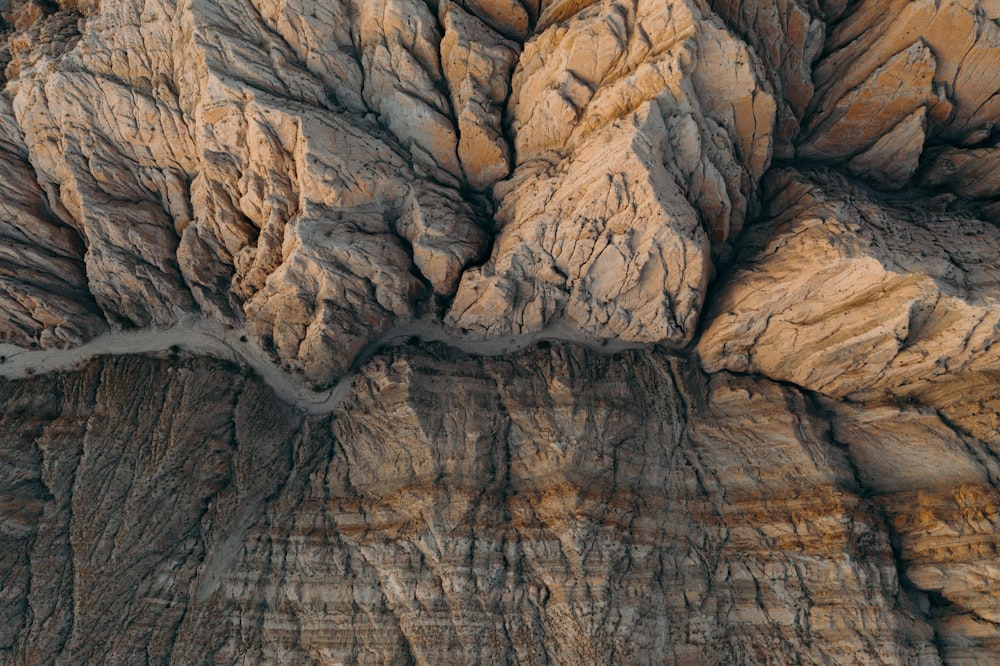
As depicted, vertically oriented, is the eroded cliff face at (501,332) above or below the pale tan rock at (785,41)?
below

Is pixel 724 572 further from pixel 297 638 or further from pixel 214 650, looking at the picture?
pixel 214 650

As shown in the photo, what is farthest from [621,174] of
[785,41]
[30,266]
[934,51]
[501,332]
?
[30,266]

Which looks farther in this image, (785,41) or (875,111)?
(875,111)

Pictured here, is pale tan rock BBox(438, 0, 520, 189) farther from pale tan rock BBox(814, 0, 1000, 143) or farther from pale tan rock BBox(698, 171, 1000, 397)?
pale tan rock BBox(814, 0, 1000, 143)

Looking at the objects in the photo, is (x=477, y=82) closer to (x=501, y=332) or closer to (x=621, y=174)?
(x=621, y=174)

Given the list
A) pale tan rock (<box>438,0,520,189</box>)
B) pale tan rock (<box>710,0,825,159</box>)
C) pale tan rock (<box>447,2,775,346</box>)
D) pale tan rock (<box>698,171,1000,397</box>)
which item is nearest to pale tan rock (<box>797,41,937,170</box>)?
pale tan rock (<box>710,0,825,159</box>)

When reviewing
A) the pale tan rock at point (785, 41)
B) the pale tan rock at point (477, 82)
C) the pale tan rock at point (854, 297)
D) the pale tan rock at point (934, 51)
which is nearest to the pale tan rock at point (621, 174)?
the pale tan rock at point (477, 82)

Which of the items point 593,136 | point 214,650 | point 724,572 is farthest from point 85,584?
point 593,136

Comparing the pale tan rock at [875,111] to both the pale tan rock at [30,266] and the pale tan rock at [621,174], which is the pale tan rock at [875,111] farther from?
the pale tan rock at [30,266]
